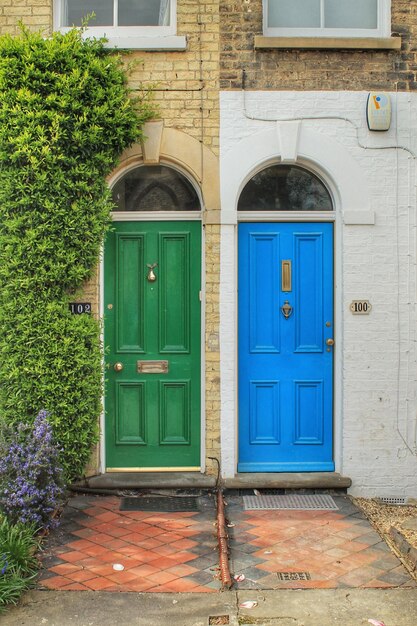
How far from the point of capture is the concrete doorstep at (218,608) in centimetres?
514

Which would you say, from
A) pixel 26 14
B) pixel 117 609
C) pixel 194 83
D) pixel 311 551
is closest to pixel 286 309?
pixel 194 83

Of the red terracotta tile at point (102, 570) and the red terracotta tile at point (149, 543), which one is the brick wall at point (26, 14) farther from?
the red terracotta tile at point (102, 570)

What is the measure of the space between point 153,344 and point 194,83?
8.18ft

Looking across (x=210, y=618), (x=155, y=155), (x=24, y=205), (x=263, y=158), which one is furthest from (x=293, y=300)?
(x=210, y=618)

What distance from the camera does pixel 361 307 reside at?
779 cm

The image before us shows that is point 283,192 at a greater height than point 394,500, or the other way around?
point 283,192

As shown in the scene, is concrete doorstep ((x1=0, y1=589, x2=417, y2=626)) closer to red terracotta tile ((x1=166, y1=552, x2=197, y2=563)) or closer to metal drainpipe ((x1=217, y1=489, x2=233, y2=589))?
metal drainpipe ((x1=217, y1=489, x2=233, y2=589))

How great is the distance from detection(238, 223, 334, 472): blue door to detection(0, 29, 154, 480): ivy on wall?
1.49 meters

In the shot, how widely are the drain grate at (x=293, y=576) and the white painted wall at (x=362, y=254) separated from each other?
196cm

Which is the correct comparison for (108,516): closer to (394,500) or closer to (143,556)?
(143,556)

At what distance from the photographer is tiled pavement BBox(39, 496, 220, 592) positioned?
5.72m

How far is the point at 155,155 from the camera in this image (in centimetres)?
773

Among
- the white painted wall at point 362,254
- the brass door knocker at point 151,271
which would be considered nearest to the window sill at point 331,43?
the white painted wall at point 362,254

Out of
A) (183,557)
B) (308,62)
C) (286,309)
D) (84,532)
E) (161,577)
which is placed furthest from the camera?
(286,309)
